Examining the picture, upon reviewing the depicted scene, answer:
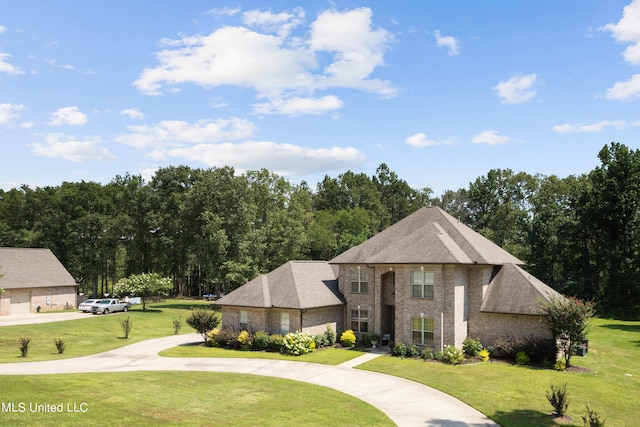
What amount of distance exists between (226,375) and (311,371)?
4.49 m

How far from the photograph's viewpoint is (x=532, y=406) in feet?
61.1

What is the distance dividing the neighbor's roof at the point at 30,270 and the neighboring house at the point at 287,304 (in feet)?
96.3

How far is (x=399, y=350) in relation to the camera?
2839cm

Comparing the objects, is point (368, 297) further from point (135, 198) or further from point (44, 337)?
point (135, 198)

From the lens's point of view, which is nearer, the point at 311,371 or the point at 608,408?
the point at 608,408

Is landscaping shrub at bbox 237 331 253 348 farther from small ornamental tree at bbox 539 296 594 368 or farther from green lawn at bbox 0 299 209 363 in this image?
small ornamental tree at bbox 539 296 594 368

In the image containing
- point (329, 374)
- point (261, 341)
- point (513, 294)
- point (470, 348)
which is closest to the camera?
point (329, 374)

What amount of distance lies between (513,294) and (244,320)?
18.3 m

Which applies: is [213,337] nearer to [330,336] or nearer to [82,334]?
[330,336]

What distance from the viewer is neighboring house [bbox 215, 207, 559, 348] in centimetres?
2817

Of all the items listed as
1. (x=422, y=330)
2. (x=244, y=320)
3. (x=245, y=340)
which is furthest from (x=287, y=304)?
(x=422, y=330)

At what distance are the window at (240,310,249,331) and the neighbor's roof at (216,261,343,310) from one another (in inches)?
36.6

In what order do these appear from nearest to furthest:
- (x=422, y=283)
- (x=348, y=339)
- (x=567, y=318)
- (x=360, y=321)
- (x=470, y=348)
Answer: (x=567, y=318) < (x=470, y=348) < (x=422, y=283) < (x=348, y=339) < (x=360, y=321)

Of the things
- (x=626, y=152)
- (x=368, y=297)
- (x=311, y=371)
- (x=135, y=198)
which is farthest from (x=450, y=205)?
(x=311, y=371)
